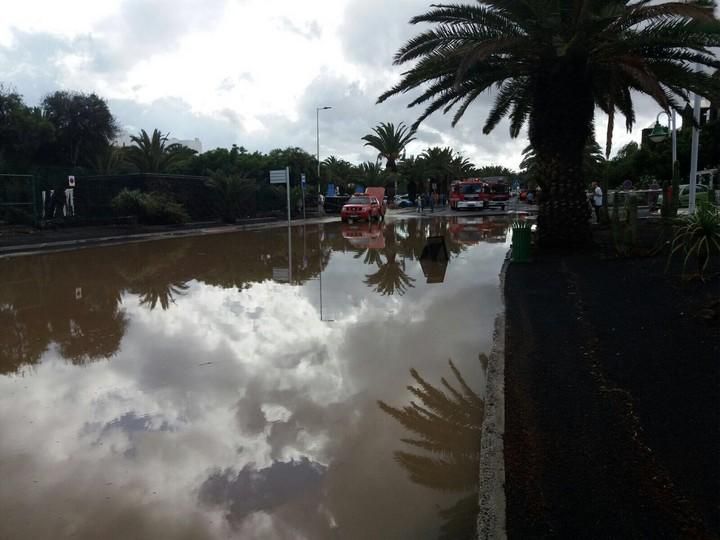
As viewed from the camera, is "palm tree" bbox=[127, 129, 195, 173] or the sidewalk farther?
"palm tree" bbox=[127, 129, 195, 173]

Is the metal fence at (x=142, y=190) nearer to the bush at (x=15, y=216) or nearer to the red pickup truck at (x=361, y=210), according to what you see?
the bush at (x=15, y=216)

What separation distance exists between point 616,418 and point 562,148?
11.0 metres

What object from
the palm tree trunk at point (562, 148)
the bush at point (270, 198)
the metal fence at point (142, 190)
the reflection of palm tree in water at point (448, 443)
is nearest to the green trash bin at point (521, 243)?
the palm tree trunk at point (562, 148)

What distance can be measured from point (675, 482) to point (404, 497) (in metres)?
1.63

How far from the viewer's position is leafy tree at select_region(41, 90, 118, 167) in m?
36.9

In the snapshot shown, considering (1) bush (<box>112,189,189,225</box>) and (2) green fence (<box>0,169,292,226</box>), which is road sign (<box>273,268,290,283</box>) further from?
(1) bush (<box>112,189,189,225</box>)

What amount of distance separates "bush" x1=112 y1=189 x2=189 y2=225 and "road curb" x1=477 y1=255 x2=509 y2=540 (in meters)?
23.3

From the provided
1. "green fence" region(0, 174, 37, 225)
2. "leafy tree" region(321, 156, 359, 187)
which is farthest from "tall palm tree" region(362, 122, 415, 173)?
"green fence" region(0, 174, 37, 225)

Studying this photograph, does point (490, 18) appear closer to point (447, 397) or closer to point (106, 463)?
point (447, 397)

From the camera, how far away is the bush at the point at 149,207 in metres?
25.5

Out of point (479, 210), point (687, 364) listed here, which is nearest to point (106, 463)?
point (687, 364)

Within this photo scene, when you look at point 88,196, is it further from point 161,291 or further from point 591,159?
point 591,159

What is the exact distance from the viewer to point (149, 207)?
85.2 feet

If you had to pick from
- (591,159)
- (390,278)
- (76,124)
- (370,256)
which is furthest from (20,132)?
(591,159)
